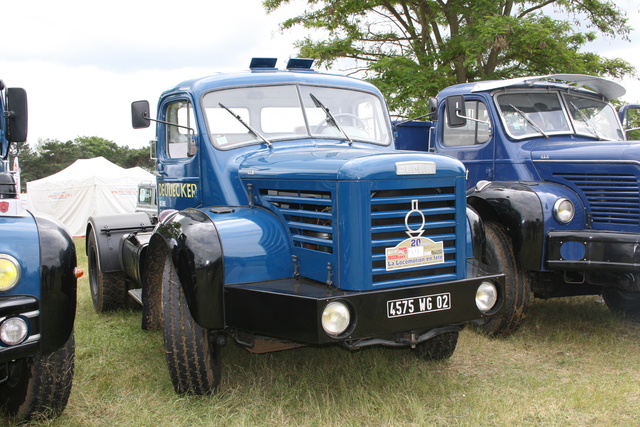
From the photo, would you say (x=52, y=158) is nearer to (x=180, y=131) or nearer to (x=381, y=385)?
(x=180, y=131)

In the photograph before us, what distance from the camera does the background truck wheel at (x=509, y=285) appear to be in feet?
16.7

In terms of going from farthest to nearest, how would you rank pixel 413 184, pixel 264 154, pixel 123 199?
pixel 123 199, pixel 264 154, pixel 413 184

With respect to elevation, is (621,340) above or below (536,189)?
below

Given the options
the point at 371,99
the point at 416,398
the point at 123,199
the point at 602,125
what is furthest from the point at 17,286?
the point at 123,199

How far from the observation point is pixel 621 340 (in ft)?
16.8

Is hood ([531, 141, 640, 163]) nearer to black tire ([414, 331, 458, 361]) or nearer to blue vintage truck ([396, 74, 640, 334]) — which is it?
blue vintage truck ([396, 74, 640, 334])

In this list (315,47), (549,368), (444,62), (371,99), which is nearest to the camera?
(549,368)

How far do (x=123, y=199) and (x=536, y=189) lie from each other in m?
16.2

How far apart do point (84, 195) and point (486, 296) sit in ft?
56.9

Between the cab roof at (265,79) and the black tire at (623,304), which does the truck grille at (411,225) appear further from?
the black tire at (623,304)

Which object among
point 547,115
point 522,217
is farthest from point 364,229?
point 547,115

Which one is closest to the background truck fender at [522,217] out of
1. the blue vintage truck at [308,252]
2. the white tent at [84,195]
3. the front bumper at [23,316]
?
the blue vintage truck at [308,252]

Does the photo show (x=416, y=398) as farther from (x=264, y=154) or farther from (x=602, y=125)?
(x=602, y=125)

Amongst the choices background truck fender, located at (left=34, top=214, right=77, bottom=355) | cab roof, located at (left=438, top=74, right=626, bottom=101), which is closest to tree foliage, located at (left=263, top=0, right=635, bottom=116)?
cab roof, located at (left=438, top=74, right=626, bottom=101)
